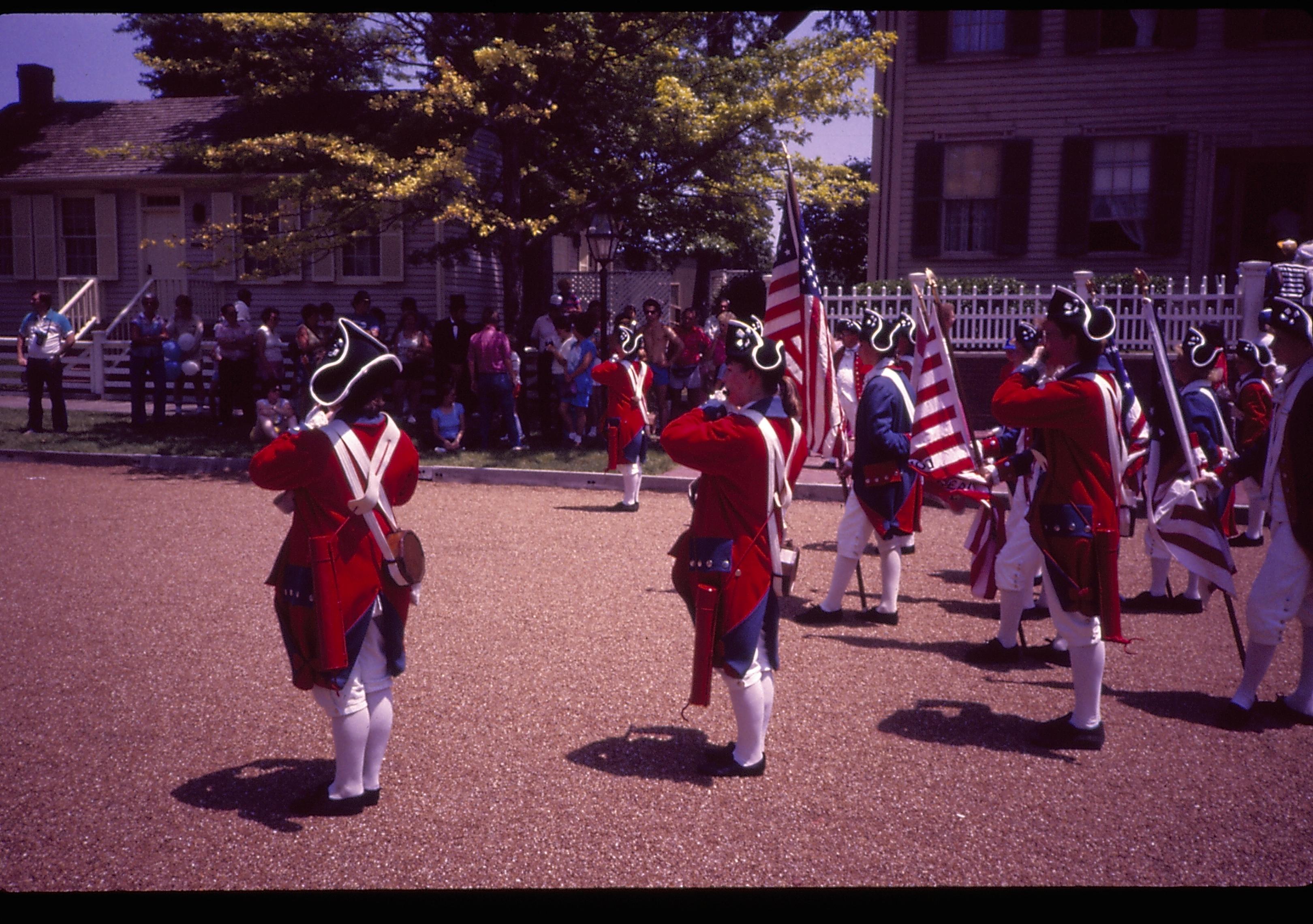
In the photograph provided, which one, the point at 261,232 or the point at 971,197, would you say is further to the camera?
the point at 971,197

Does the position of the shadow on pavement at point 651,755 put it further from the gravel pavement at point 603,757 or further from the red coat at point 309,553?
the red coat at point 309,553

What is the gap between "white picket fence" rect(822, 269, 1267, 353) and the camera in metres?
14.6

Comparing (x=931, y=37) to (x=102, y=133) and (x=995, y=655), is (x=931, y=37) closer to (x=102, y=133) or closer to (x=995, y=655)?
(x=995, y=655)

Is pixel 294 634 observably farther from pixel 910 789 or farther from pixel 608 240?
pixel 608 240

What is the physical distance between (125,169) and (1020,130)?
59.8 ft

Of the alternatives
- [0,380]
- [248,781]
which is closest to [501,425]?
[248,781]

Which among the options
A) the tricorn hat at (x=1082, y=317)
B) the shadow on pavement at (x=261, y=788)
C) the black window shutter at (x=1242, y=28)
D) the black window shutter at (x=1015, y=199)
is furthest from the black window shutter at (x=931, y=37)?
the shadow on pavement at (x=261, y=788)

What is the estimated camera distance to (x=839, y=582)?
22.3 feet

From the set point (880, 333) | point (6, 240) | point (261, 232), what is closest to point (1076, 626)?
point (880, 333)

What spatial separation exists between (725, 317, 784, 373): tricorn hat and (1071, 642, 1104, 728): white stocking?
1990mm

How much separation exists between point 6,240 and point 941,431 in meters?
24.7

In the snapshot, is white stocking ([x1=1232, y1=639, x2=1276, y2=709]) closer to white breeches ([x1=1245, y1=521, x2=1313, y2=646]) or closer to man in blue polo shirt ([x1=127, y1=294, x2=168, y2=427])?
white breeches ([x1=1245, y1=521, x2=1313, y2=646])

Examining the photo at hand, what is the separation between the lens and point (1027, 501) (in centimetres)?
622

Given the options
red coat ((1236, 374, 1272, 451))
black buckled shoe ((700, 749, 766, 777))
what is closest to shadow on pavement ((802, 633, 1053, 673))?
black buckled shoe ((700, 749, 766, 777))
